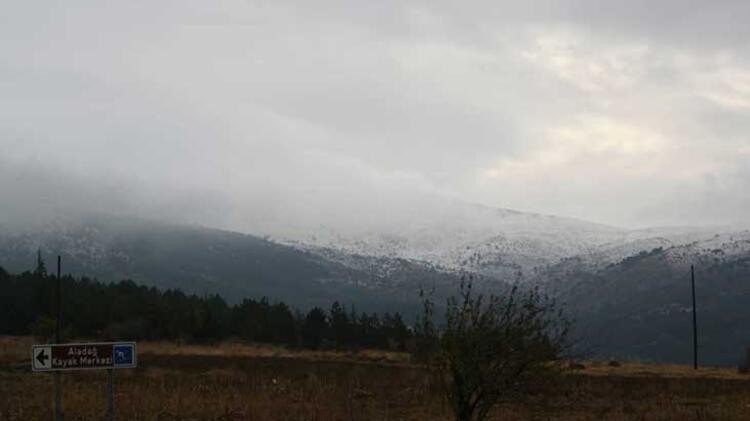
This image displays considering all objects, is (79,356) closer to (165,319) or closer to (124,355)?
(124,355)

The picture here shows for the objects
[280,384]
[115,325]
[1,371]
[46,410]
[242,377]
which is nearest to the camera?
[46,410]

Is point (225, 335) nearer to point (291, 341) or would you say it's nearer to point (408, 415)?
point (291, 341)

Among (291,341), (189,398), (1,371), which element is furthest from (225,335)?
(189,398)

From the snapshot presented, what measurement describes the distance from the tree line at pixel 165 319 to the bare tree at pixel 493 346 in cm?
5765

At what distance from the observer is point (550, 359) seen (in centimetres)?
1520

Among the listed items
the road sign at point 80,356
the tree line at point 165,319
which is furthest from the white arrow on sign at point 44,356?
the tree line at point 165,319

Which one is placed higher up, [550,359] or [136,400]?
[550,359]

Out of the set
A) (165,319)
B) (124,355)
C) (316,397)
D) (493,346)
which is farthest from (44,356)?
(165,319)

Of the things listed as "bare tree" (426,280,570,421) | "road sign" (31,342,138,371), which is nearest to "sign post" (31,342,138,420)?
"road sign" (31,342,138,371)

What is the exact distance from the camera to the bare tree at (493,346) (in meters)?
14.8

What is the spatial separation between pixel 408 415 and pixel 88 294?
69293mm

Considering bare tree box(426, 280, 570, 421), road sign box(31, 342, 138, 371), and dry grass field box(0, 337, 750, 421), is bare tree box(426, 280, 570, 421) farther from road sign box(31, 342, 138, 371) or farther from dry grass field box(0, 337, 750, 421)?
road sign box(31, 342, 138, 371)

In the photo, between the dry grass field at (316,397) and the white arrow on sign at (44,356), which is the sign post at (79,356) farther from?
the dry grass field at (316,397)

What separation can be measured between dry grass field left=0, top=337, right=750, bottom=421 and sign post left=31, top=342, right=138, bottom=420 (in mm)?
4905
